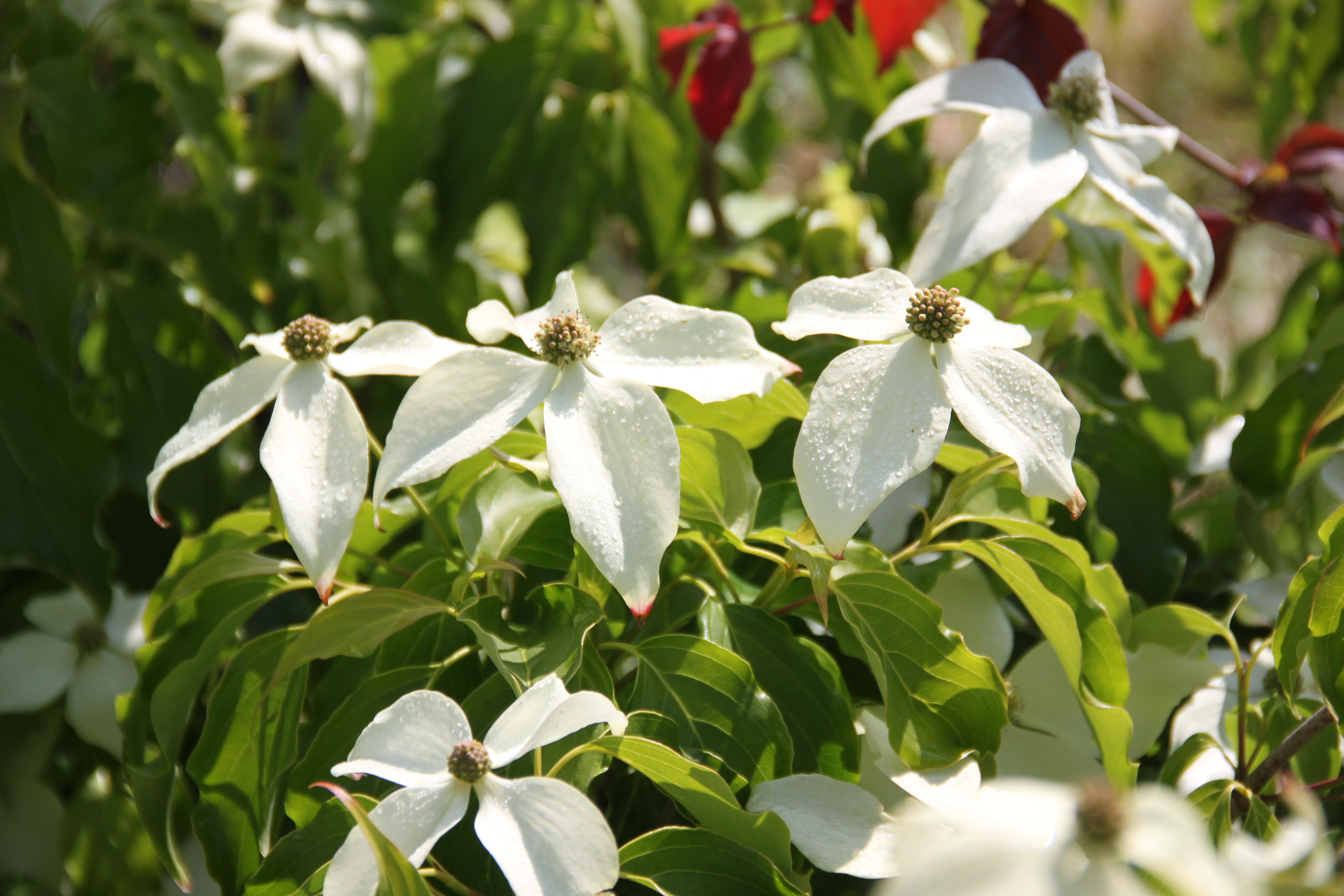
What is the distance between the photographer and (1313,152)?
0.86m

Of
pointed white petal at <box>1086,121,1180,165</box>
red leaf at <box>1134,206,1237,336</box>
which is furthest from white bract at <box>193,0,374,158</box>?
red leaf at <box>1134,206,1237,336</box>

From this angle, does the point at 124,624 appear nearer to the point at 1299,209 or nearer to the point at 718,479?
the point at 718,479

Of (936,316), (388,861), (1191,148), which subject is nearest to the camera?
(388,861)

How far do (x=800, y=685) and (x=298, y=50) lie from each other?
839 mm

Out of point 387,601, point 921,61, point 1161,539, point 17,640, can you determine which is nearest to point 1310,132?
point 1161,539

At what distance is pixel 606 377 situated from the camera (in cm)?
50

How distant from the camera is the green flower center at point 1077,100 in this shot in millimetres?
670

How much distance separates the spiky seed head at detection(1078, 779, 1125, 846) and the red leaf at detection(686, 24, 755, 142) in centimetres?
68

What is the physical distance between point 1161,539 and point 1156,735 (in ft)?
0.58

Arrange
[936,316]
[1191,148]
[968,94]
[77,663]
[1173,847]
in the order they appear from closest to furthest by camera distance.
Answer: [1173,847]
[936,316]
[968,94]
[77,663]
[1191,148]

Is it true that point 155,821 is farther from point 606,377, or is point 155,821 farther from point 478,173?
point 478,173

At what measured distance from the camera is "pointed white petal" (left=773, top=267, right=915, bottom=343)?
0.50m

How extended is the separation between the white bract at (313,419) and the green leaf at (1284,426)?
0.58m

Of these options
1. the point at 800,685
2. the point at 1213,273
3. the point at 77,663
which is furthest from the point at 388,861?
the point at 1213,273
